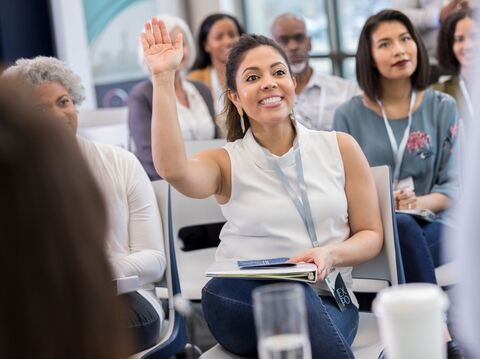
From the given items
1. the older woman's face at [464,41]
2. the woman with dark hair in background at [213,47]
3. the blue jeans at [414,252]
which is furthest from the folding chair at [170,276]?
the woman with dark hair in background at [213,47]

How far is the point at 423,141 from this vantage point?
3451 millimetres

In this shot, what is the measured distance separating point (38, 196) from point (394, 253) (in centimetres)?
175

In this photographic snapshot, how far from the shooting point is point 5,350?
856 millimetres

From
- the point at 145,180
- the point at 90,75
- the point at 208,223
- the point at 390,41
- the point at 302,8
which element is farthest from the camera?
the point at 302,8

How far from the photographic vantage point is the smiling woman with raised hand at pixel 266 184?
7.61 ft

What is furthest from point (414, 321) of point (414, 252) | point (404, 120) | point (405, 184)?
point (404, 120)

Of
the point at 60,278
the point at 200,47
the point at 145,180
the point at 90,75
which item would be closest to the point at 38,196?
the point at 60,278

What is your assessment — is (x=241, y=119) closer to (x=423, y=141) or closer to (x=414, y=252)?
(x=414, y=252)

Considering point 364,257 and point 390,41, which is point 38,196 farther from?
point 390,41

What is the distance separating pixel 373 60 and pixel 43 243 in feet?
9.90

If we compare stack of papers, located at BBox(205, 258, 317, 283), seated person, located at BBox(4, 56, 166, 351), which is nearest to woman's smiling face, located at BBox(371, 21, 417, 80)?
seated person, located at BBox(4, 56, 166, 351)

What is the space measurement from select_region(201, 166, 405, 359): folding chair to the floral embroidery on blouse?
923 millimetres

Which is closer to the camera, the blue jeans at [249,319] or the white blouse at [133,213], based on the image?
the blue jeans at [249,319]

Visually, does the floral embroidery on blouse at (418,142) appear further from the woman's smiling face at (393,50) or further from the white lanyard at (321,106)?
the white lanyard at (321,106)
